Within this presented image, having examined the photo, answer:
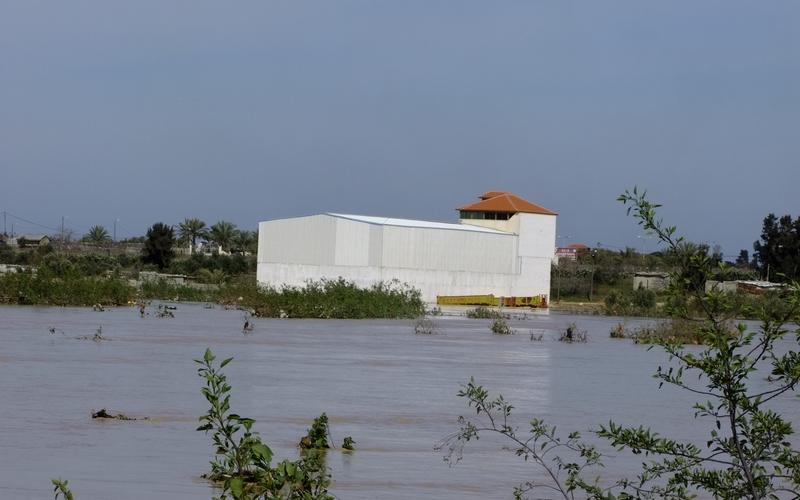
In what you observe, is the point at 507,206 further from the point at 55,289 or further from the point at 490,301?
the point at 55,289

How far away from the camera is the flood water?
1125cm

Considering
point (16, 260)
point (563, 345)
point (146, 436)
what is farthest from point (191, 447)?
point (16, 260)

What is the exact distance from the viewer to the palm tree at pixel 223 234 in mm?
114438

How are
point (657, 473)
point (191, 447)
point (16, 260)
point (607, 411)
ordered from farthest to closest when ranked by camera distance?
point (16, 260)
point (607, 411)
point (191, 447)
point (657, 473)

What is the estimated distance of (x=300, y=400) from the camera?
17.7 meters

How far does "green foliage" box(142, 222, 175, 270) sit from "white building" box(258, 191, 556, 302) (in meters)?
29.0

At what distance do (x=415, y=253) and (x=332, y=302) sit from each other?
14871mm

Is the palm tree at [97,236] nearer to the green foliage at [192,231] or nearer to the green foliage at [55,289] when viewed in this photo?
the green foliage at [192,231]

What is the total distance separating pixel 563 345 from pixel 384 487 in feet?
82.8

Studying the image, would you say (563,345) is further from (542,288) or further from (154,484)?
(542,288)

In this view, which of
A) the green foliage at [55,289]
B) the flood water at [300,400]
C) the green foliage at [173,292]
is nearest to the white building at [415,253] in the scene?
the green foliage at [173,292]

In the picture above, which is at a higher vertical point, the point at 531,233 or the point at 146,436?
the point at 531,233

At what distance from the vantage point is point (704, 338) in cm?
623

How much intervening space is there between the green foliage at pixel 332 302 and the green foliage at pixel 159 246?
38.5 metres
